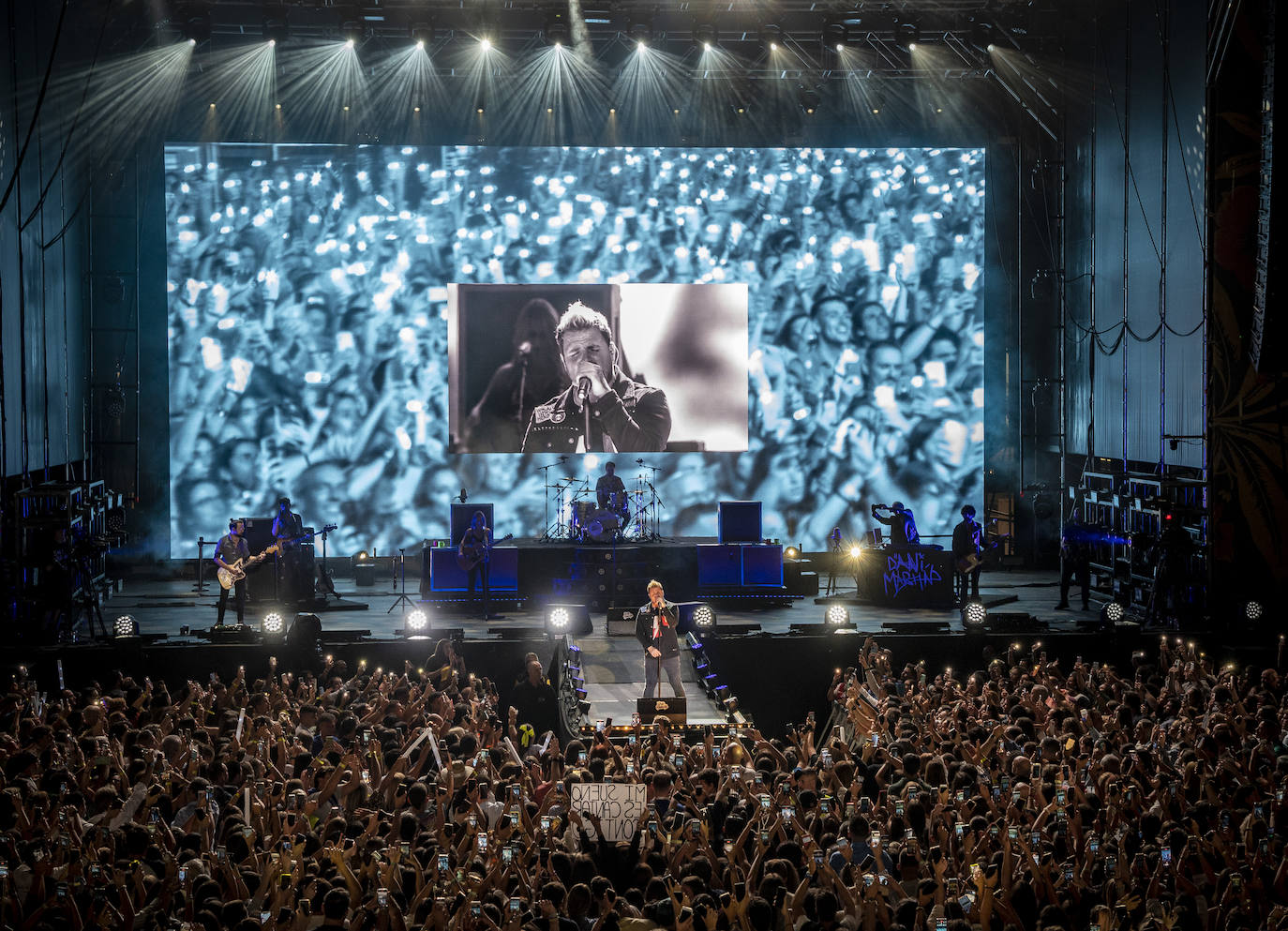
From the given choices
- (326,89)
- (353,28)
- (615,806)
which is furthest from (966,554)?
(326,89)

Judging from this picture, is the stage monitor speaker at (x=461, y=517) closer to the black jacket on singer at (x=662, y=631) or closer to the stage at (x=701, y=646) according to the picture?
the stage at (x=701, y=646)

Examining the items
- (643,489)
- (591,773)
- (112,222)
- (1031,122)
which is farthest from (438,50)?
(591,773)

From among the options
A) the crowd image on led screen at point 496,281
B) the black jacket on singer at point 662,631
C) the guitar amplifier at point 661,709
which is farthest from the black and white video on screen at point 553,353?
the guitar amplifier at point 661,709

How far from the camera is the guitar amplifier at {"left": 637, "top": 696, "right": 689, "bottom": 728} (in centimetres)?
1125

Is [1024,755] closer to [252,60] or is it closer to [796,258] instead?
[796,258]

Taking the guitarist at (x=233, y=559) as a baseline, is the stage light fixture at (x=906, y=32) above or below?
above

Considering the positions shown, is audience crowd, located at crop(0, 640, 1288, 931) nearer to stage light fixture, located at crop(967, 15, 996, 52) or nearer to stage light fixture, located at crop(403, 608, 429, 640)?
stage light fixture, located at crop(403, 608, 429, 640)

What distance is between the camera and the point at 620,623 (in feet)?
52.2

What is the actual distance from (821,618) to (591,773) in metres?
8.82

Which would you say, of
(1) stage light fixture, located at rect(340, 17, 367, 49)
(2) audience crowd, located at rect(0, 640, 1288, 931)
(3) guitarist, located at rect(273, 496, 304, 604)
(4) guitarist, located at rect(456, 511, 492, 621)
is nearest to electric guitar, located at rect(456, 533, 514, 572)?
(4) guitarist, located at rect(456, 511, 492, 621)

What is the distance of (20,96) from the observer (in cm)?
1619

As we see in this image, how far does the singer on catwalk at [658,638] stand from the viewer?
12.2 meters

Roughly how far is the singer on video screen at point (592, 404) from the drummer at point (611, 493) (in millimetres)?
1384

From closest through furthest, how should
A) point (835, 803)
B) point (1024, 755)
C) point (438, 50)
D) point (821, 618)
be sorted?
1. point (835, 803)
2. point (1024, 755)
3. point (821, 618)
4. point (438, 50)
